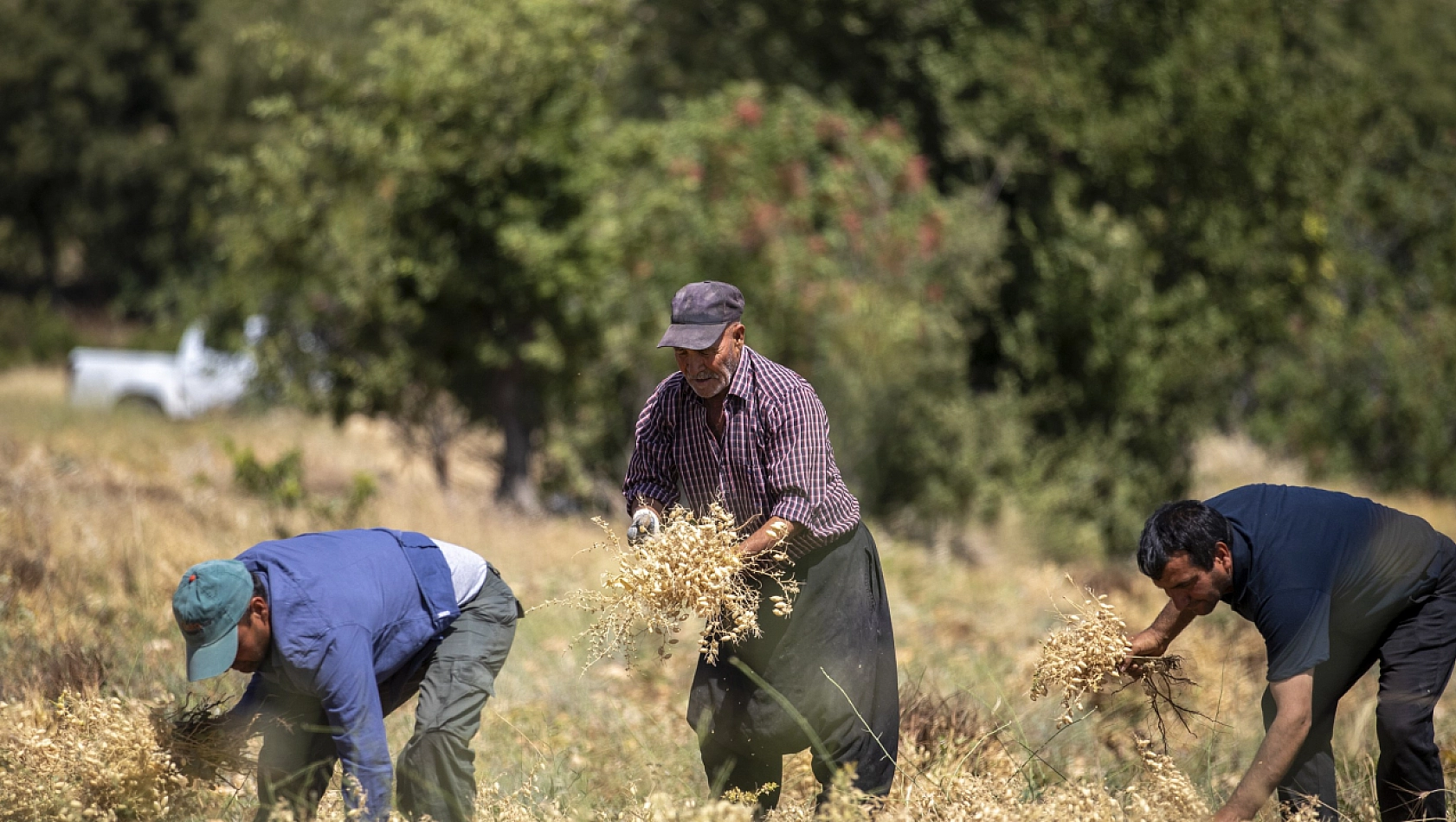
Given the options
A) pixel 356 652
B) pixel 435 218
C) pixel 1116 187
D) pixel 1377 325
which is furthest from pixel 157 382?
pixel 1377 325

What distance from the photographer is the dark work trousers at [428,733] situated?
13.4 feet

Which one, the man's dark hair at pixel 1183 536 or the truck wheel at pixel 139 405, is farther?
the truck wheel at pixel 139 405

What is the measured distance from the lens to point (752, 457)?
13.9 ft

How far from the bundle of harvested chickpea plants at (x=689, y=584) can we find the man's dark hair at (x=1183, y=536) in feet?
3.60

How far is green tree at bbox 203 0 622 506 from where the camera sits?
12633 millimetres

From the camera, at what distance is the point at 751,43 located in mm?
Result: 18625

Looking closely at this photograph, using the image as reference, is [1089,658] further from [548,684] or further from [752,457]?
[548,684]

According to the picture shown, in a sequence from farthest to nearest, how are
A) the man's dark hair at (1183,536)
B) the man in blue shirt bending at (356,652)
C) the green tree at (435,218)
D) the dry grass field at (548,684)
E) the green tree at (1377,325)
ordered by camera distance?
the green tree at (1377,325) → the green tree at (435,218) → the dry grass field at (548,684) → the man's dark hair at (1183,536) → the man in blue shirt bending at (356,652)

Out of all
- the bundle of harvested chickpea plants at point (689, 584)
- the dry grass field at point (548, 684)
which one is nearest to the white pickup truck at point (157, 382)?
the dry grass field at point (548, 684)

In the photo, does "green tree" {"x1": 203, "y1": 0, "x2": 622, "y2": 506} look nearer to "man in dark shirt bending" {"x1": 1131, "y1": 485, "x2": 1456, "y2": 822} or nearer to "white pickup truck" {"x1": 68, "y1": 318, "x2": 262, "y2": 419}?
"white pickup truck" {"x1": 68, "y1": 318, "x2": 262, "y2": 419}

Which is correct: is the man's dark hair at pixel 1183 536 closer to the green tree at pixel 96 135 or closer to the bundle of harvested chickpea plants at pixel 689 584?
the bundle of harvested chickpea plants at pixel 689 584

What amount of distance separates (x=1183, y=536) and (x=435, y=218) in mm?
10331

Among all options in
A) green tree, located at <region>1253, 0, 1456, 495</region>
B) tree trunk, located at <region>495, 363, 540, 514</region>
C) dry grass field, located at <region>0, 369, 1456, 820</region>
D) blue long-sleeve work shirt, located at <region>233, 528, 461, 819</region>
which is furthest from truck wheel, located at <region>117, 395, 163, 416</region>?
green tree, located at <region>1253, 0, 1456, 495</region>

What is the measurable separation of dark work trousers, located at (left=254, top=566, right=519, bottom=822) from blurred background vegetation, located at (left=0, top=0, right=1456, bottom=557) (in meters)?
8.54
